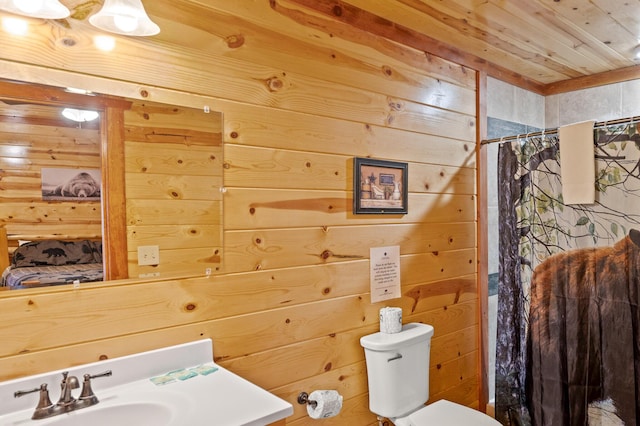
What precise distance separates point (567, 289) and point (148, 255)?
1908 millimetres

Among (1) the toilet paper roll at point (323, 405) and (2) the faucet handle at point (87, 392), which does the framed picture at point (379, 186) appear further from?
(2) the faucet handle at point (87, 392)

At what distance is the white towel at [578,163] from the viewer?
2.00m

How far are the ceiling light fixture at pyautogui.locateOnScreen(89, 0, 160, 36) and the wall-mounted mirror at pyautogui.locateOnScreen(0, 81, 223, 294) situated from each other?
212mm

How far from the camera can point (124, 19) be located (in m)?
1.28

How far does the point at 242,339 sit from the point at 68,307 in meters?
0.62

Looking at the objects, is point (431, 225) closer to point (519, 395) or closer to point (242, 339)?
point (519, 395)

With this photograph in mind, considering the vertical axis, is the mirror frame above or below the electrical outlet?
above

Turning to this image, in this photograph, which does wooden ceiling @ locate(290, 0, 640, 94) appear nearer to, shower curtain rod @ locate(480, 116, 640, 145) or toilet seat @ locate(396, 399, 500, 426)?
shower curtain rod @ locate(480, 116, 640, 145)

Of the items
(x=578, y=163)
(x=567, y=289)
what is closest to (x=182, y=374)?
(x=567, y=289)

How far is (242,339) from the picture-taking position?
5.46 ft

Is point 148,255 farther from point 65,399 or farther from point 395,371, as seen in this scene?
point 395,371

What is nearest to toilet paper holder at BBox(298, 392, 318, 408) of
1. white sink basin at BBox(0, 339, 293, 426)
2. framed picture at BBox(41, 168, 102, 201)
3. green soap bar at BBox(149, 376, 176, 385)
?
white sink basin at BBox(0, 339, 293, 426)

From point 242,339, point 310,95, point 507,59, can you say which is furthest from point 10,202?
point 507,59

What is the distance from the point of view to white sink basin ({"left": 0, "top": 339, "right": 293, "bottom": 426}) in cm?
116
